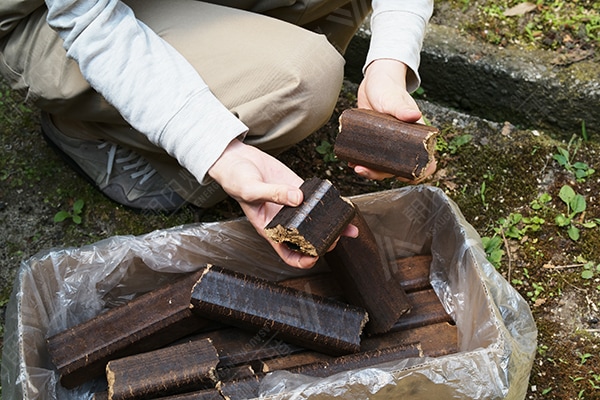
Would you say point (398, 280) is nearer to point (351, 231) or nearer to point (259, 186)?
point (351, 231)

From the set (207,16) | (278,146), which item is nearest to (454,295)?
(278,146)

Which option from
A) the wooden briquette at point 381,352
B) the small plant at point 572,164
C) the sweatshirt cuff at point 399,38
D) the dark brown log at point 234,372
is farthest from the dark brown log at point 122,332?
the small plant at point 572,164

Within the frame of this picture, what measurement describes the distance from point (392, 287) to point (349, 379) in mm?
467

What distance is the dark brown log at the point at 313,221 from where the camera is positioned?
5.56 ft

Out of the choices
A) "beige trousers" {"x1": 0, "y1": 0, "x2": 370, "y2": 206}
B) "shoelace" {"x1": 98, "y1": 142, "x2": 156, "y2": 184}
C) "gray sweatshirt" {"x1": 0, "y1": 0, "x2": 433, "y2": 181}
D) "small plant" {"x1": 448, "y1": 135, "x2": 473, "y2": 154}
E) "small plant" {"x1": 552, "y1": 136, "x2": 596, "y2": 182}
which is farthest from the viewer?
"small plant" {"x1": 448, "y1": 135, "x2": 473, "y2": 154}

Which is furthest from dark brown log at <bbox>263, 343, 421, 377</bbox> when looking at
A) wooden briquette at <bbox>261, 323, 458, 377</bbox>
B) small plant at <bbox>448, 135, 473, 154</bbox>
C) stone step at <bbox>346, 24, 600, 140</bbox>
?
stone step at <bbox>346, 24, 600, 140</bbox>

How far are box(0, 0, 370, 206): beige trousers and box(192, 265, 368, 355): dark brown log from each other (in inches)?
17.9

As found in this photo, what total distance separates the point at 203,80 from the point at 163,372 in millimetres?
824

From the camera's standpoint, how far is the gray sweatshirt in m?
1.76

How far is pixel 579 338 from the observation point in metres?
2.17

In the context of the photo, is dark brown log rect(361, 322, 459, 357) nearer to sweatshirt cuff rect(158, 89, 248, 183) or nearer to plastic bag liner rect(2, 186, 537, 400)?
plastic bag liner rect(2, 186, 537, 400)

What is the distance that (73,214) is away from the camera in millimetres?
2463

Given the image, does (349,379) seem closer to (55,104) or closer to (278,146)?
(278,146)

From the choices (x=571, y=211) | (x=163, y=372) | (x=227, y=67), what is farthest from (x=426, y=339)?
(x=227, y=67)
